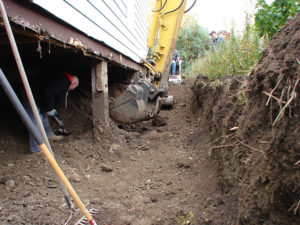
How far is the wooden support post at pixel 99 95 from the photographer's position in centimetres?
365

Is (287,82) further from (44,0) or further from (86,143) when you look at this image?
(86,143)

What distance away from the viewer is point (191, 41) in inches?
723

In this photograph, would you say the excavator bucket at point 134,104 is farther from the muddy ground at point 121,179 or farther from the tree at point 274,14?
the tree at point 274,14

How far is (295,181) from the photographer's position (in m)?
0.98

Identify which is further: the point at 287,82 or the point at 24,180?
the point at 24,180

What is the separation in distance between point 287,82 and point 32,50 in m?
3.10

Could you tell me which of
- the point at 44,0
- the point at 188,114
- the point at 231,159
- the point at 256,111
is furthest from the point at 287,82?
the point at 188,114

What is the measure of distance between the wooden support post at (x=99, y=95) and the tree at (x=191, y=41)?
1448cm

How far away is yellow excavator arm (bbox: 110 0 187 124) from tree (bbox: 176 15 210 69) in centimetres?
1227

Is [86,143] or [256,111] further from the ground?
[256,111]

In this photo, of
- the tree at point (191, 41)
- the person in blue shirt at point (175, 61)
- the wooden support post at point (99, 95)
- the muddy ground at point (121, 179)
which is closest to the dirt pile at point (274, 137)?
the muddy ground at point (121, 179)

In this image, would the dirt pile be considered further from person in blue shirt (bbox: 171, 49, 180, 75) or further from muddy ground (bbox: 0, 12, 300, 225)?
person in blue shirt (bbox: 171, 49, 180, 75)

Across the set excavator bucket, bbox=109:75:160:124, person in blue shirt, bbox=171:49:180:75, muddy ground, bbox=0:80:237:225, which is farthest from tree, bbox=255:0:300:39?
person in blue shirt, bbox=171:49:180:75

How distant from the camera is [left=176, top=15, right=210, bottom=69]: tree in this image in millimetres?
17781
